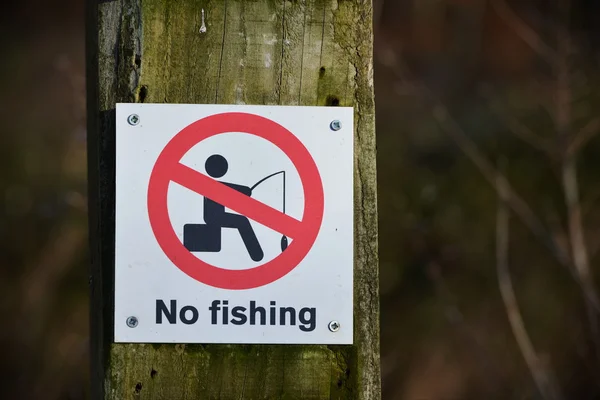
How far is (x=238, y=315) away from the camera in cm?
160

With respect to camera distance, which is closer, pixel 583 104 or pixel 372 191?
pixel 372 191

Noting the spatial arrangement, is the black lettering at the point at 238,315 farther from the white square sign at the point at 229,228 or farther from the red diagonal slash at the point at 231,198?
the red diagonal slash at the point at 231,198

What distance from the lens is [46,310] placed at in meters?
6.39

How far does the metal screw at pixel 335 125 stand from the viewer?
5.34 ft

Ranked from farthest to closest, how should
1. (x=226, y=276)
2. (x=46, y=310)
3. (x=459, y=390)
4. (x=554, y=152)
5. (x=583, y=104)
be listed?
(x=46, y=310) → (x=459, y=390) → (x=583, y=104) → (x=554, y=152) → (x=226, y=276)

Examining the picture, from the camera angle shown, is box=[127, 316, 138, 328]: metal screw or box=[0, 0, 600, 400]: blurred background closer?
box=[127, 316, 138, 328]: metal screw

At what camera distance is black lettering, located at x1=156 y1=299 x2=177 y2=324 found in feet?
5.24

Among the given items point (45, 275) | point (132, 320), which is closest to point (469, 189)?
point (45, 275)

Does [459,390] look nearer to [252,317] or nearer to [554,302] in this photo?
[554,302]

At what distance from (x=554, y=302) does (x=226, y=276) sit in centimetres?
485

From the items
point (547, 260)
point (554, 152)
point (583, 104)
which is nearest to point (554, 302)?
point (547, 260)

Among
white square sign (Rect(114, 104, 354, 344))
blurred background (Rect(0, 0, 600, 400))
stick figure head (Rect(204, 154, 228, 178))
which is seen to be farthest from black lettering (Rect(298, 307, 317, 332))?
blurred background (Rect(0, 0, 600, 400))

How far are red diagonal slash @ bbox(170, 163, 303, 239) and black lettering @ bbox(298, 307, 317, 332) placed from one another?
116 millimetres

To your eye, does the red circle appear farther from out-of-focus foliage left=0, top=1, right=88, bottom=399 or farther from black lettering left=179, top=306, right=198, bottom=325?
out-of-focus foliage left=0, top=1, right=88, bottom=399
